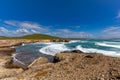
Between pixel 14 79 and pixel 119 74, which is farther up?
pixel 119 74

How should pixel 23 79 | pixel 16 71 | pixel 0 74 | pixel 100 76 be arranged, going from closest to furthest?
pixel 100 76, pixel 23 79, pixel 0 74, pixel 16 71

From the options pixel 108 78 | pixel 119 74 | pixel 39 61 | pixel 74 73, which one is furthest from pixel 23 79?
pixel 39 61

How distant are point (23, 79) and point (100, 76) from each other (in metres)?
4.91

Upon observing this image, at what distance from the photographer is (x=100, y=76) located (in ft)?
30.0

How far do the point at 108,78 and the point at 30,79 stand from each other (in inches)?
189

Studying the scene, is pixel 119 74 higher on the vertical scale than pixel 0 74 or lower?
higher

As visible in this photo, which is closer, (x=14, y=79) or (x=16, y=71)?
(x=14, y=79)

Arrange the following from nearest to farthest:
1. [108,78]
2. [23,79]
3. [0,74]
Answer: [108,78] → [23,79] → [0,74]

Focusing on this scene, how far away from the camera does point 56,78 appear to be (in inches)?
376

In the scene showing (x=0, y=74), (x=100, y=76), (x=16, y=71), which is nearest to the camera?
(x=100, y=76)

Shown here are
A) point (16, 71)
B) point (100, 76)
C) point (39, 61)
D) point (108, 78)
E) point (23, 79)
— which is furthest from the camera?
point (39, 61)

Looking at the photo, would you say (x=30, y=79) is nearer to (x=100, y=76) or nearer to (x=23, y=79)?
(x=23, y=79)

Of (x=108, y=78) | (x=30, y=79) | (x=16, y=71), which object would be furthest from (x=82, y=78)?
(x=16, y=71)

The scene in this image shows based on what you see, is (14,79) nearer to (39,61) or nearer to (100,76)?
(100,76)
